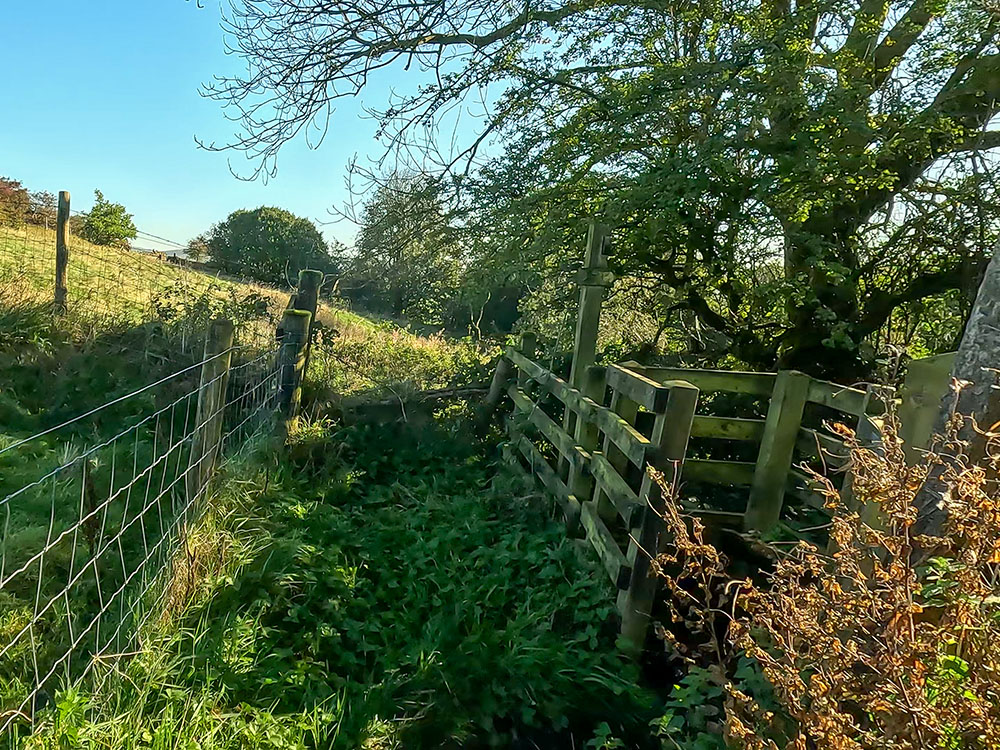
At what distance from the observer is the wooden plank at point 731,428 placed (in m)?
4.67

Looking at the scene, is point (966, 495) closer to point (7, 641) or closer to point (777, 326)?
point (7, 641)

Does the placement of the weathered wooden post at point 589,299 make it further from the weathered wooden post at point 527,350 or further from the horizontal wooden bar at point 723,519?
the weathered wooden post at point 527,350

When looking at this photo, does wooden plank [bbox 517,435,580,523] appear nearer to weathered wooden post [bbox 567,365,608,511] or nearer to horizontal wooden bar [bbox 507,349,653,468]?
weathered wooden post [bbox 567,365,608,511]

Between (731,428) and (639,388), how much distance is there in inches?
46.7

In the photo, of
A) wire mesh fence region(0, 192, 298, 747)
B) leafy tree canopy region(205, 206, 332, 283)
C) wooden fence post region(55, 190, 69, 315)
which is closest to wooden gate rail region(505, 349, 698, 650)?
wire mesh fence region(0, 192, 298, 747)

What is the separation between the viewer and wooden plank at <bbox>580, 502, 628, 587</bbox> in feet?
12.0

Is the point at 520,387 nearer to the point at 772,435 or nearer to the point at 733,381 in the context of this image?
the point at 733,381

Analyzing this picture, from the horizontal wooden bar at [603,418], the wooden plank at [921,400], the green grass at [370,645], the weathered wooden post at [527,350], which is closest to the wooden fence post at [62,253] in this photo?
the green grass at [370,645]

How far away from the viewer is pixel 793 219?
4.82 meters

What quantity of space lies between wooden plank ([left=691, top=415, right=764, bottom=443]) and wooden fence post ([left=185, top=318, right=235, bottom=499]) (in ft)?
10.3

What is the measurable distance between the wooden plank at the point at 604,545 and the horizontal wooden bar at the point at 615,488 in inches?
6.6

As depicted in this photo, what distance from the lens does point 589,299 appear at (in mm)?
5285

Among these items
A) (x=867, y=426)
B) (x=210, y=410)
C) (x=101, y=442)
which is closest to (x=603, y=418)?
(x=867, y=426)

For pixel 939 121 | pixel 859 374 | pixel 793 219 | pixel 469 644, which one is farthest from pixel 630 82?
pixel 469 644
